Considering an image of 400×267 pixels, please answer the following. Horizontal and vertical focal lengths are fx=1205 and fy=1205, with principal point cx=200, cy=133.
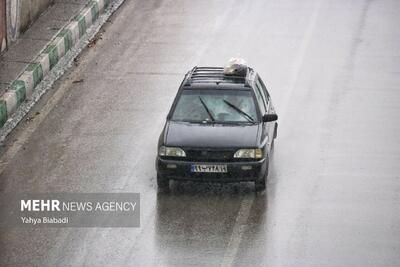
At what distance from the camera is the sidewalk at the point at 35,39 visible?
21906mm

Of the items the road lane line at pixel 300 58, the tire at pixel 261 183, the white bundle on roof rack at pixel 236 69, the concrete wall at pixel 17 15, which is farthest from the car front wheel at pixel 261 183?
the concrete wall at pixel 17 15

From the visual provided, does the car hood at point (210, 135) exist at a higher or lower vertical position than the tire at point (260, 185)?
higher

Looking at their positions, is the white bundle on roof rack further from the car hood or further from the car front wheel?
the car front wheel

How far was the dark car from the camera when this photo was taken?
16312mm

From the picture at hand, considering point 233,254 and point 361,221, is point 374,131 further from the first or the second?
point 233,254

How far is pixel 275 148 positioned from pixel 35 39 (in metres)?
7.05

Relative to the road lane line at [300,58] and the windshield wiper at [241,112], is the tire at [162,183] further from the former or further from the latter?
the road lane line at [300,58]

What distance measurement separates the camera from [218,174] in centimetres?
1628

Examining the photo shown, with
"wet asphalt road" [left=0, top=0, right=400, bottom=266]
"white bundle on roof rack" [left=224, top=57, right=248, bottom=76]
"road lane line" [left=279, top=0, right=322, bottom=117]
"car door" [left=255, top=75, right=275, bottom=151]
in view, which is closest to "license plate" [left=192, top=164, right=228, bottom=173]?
"wet asphalt road" [left=0, top=0, right=400, bottom=266]

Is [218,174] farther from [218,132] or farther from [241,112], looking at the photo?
[241,112]

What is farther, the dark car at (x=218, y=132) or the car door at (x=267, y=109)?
the car door at (x=267, y=109)

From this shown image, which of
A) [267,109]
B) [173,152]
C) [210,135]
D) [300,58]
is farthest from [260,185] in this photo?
[300,58]

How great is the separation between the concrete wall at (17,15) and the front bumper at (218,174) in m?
7.53

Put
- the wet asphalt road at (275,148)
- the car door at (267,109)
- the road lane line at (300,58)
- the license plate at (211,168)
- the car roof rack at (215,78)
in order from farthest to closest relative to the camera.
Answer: the road lane line at (300,58)
the car roof rack at (215,78)
the car door at (267,109)
the license plate at (211,168)
the wet asphalt road at (275,148)
